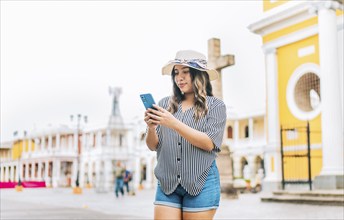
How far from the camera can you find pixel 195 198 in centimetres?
298

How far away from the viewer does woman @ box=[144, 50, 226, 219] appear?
2963 mm

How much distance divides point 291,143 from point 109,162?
3939 centimetres

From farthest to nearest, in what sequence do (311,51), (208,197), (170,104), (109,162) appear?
(109,162), (311,51), (170,104), (208,197)

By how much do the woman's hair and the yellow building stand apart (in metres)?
15.3

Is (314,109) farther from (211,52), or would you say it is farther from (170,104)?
(170,104)

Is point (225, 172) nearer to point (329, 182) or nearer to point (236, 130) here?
point (329, 182)

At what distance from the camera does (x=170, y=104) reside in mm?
3238

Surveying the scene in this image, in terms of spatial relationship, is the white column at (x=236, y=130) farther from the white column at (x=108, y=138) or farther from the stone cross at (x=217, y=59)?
the stone cross at (x=217, y=59)

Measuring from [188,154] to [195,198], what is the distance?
0.25 metres

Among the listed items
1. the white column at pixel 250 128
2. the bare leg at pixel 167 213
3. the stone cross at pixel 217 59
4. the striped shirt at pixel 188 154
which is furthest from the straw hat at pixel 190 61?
the white column at pixel 250 128

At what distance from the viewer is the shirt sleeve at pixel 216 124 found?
304cm

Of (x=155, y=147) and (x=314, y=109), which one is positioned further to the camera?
(x=314, y=109)

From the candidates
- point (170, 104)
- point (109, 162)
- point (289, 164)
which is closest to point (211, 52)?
point (289, 164)

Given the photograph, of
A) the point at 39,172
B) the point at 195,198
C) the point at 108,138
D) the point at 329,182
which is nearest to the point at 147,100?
the point at 195,198
